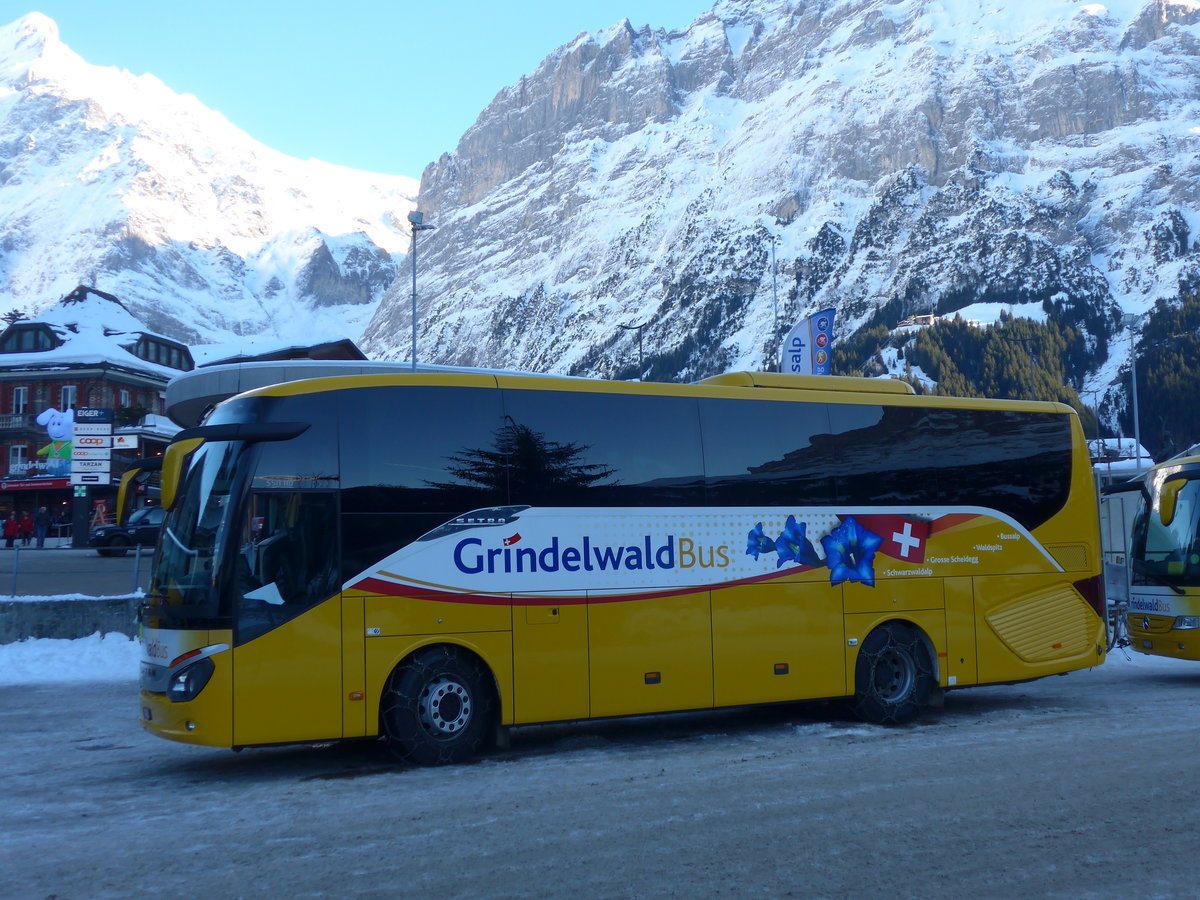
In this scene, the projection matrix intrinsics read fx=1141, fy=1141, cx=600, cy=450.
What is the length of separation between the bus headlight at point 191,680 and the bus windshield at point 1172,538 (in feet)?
40.6

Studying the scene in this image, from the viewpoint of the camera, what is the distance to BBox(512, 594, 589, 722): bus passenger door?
9.79m

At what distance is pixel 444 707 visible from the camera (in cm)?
954

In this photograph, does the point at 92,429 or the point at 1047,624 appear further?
the point at 92,429

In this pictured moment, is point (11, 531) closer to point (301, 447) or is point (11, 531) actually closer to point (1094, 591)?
point (301, 447)

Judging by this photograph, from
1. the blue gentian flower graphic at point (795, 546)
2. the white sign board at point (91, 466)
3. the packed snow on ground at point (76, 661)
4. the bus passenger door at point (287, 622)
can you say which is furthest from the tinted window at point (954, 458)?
the white sign board at point (91, 466)

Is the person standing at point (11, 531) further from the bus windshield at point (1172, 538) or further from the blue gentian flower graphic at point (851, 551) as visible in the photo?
the bus windshield at point (1172, 538)

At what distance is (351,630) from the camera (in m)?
9.17

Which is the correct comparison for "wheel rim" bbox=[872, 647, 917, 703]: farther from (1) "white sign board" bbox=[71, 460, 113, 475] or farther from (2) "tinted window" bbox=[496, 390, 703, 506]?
(1) "white sign board" bbox=[71, 460, 113, 475]

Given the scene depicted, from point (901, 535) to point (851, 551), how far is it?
659 millimetres

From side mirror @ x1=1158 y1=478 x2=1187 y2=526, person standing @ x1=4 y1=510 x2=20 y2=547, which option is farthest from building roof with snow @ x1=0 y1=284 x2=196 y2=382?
side mirror @ x1=1158 y1=478 x2=1187 y2=526

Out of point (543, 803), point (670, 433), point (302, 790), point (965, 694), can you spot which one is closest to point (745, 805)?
point (543, 803)

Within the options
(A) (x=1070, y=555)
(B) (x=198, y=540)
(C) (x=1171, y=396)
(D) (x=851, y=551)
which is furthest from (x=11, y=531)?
(C) (x=1171, y=396)

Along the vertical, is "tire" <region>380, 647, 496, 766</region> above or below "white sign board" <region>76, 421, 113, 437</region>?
below

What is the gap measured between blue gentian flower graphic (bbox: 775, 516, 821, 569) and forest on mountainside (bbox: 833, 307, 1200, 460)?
91.4m
